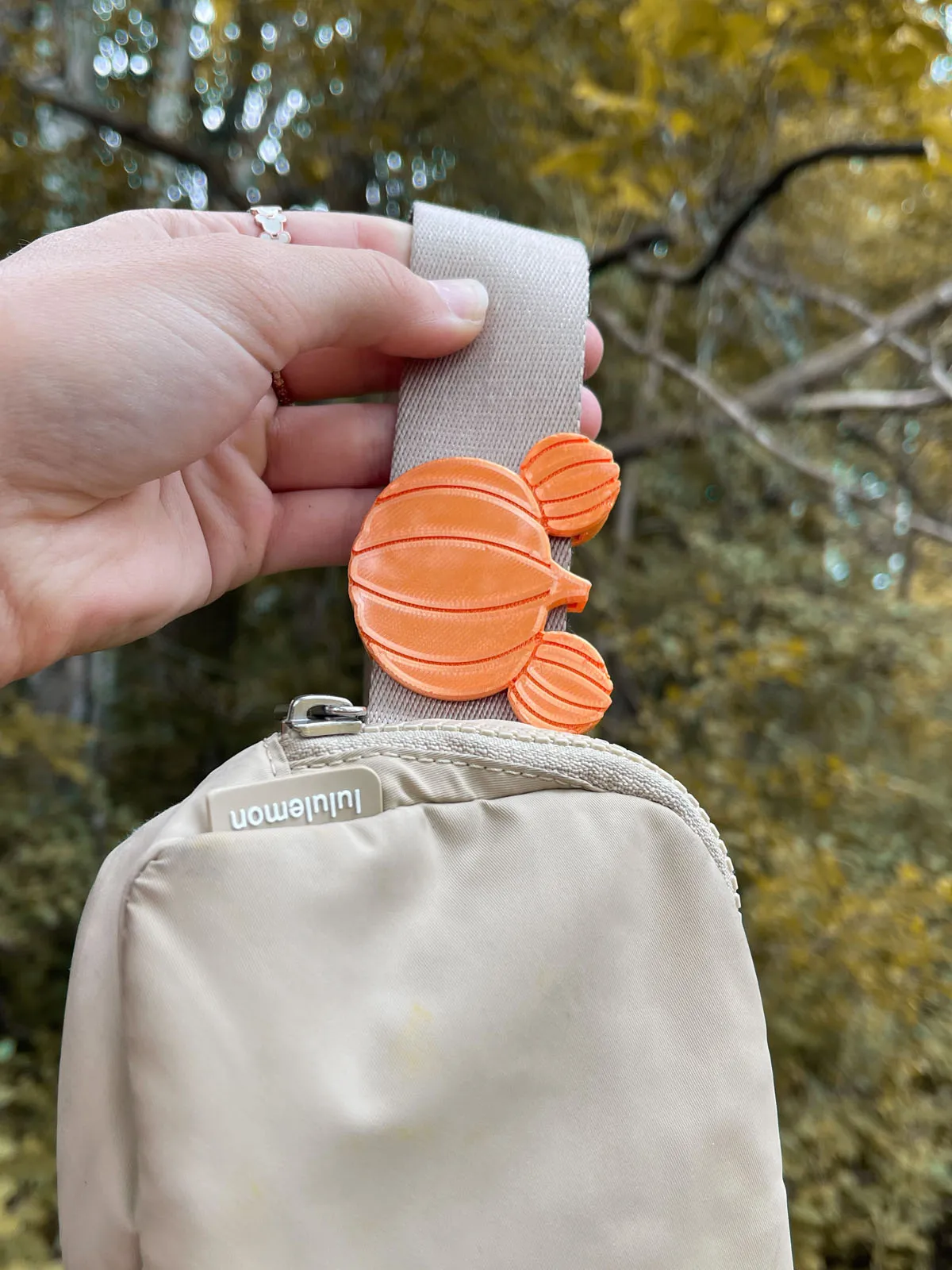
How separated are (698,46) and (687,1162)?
119cm

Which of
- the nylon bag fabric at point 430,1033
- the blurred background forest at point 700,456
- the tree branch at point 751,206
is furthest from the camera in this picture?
the blurred background forest at point 700,456

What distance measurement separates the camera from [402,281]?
0.62 metres

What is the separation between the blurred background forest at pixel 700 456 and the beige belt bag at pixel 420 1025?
0.48m

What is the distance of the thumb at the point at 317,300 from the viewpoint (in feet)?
1.91

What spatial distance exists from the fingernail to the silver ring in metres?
0.17

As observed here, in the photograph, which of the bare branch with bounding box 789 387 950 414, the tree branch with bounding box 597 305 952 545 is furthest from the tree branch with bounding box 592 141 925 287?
the bare branch with bounding box 789 387 950 414

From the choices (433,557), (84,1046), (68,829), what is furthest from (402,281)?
(68,829)

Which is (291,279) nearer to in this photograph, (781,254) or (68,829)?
(68,829)

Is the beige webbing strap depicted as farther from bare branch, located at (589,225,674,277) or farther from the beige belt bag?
bare branch, located at (589,225,674,277)

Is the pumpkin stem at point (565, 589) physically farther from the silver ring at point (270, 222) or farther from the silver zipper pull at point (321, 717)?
the silver ring at point (270, 222)

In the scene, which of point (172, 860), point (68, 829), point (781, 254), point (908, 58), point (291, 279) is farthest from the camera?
point (781, 254)

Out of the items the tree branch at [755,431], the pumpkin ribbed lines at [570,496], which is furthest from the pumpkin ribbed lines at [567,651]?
the tree branch at [755,431]

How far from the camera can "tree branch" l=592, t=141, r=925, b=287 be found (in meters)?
1.16

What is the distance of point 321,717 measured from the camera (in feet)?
1.94
